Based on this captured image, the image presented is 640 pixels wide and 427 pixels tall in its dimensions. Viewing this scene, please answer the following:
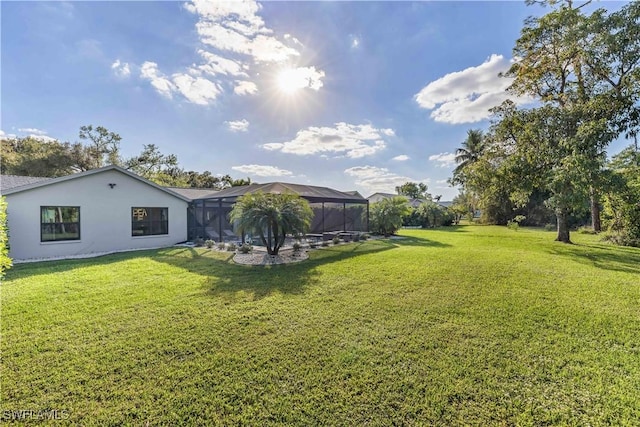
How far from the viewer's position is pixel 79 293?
5.81 meters

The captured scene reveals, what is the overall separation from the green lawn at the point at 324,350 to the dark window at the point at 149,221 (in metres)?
6.04

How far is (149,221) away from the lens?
1314cm

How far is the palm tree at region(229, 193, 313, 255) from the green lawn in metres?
2.54

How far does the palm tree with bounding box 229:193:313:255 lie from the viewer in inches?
362

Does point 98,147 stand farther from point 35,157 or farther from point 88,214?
point 88,214

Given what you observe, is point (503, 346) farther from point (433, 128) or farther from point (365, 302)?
point (433, 128)

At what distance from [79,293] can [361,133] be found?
16316 mm

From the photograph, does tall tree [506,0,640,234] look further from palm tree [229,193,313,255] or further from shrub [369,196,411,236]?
palm tree [229,193,313,255]

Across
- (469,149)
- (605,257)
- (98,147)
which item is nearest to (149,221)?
(605,257)

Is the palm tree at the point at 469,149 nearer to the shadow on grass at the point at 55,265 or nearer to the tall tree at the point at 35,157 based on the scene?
the shadow on grass at the point at 55,265

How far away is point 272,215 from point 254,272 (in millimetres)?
2277

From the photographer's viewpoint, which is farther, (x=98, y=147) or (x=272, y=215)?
(x=98, y=147)

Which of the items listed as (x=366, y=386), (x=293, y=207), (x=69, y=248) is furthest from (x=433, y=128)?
(x=69, y=248)

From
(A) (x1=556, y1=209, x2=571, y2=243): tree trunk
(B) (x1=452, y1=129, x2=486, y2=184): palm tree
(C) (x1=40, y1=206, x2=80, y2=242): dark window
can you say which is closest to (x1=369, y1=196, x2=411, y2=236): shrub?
(A) (x1=556, y1=209, x2=571, y2=243): tree trunk
